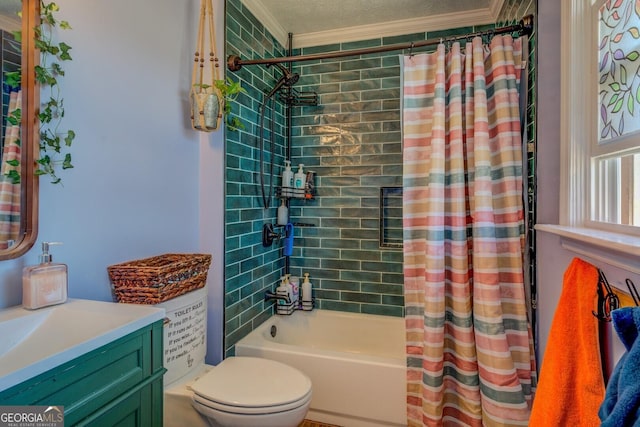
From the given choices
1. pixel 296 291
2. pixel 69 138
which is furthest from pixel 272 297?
pixel 69 138

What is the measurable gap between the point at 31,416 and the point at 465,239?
1.65 metres

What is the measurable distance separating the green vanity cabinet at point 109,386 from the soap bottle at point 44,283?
160 mm

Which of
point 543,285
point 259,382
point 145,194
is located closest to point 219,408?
point 259,382

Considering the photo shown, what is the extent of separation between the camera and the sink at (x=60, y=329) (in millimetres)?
740

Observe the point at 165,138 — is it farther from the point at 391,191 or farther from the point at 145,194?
the point at 391,191

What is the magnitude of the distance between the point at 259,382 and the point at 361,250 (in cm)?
134

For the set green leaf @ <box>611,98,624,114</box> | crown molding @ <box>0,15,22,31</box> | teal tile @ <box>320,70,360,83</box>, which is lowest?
green leaf @ <box>611,98,624,114</box>

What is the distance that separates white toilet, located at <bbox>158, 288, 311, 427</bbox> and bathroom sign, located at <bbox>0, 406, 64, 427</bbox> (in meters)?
0.63

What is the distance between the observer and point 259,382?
1.52 metres

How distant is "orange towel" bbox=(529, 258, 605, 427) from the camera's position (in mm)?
851

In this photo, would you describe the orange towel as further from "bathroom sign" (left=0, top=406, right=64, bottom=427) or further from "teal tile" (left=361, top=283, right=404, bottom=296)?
"teal tile" (left=361, top=283, right=404, bottom=296)

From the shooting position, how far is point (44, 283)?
1.04 metres

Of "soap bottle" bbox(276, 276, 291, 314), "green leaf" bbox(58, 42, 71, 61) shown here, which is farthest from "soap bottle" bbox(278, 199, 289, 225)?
"green leaf" bbox(58, 42, 71, 61)

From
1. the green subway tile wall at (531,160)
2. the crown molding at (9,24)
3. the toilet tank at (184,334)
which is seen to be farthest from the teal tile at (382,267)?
the crown molding at (9,24)
